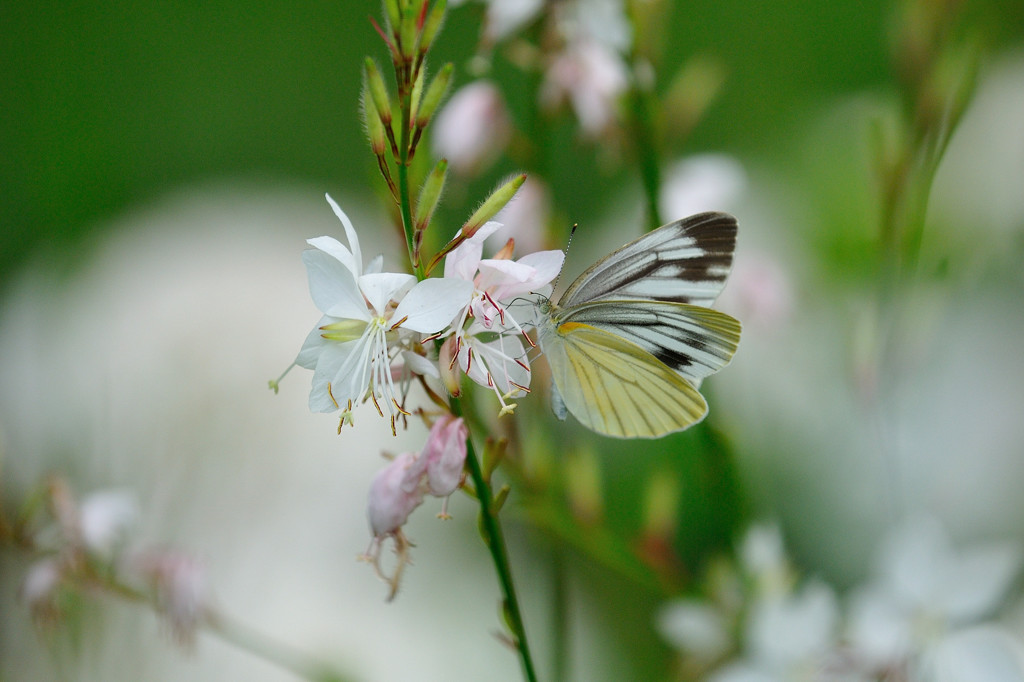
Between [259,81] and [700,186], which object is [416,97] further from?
[259,81]

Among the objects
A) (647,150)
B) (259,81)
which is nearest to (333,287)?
(647,150)

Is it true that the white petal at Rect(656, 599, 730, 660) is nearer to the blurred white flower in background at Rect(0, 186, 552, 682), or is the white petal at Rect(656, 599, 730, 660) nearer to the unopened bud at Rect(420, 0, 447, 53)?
the blurred white flower in background at Rect(0, 186, 552, 682)

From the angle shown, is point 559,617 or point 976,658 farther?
point 559,617

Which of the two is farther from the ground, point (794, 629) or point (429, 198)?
point (429, 198)

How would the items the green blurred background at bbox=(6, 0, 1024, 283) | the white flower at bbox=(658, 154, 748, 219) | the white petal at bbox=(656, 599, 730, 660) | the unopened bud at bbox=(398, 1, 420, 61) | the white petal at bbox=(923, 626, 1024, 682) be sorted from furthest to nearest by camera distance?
the green blurred background at bbox=(6, 0, 1024, 283), the white flower at bbox=(658, 154, 748, 219), the white petal at bbox=(656, 599, 730, 660), the white petal at bbox=(923, 626, 1024, 682), the unopened bud at bbox=(398, 1, 420, 61)

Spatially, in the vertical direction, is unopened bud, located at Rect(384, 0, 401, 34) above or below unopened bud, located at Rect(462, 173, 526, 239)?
above

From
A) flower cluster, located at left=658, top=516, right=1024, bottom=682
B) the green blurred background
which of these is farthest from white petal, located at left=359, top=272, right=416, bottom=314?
the green blurred background

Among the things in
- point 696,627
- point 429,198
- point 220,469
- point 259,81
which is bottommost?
point 696,627
